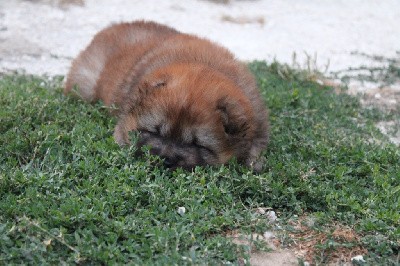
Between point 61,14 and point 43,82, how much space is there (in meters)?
2.90

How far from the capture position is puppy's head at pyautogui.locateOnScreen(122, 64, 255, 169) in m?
4.67

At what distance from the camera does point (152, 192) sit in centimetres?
429

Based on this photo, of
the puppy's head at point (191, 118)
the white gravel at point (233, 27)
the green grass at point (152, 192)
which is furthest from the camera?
the white gravel at point (233, 27)

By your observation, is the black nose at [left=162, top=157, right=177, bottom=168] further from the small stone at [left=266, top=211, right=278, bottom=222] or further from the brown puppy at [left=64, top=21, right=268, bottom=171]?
the small stone at [left=266, top=211, right=278, bottom=222]

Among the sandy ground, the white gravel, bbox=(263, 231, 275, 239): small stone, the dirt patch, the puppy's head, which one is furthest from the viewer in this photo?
the white gravel

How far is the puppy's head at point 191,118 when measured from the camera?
4672 mm

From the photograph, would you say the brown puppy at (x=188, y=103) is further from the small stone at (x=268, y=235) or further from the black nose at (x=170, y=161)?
the small stone at (x=268, y=235)

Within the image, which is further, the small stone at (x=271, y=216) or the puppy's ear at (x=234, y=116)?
the puppy's ear at (x=234, y=116)

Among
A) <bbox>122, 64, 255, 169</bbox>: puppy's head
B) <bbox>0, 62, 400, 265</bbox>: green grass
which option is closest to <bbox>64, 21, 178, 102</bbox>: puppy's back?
<bbox>0, 62, 400, 265</bbox>: green grass

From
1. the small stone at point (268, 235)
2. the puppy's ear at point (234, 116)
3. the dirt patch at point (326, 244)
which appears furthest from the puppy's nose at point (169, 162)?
the dirt patch at point (326, 244)

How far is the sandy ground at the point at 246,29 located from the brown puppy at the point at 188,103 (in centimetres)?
219

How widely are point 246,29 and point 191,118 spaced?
18.5 ft

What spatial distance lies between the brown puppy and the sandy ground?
7.19 ft

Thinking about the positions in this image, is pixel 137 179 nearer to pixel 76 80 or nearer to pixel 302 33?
pixel 76 80
